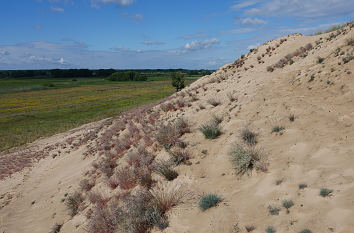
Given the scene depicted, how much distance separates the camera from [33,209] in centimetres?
1086

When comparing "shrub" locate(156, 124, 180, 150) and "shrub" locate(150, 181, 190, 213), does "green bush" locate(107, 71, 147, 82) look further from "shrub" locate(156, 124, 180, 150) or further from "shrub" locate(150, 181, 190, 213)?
"shrub" locate(150, 181, 190, 213)

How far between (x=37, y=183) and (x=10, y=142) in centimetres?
2377

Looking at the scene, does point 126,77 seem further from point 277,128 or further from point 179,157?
point 277,128

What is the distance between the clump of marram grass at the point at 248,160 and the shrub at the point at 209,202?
1.17 meters

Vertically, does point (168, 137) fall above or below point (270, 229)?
above

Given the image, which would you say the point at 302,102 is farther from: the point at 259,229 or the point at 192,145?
the point at 259,229

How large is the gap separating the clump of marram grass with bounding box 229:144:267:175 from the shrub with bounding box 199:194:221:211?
3.83ft

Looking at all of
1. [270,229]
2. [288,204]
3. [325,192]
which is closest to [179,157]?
[288,204]

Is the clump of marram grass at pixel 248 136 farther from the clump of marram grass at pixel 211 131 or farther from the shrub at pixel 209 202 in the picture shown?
the shrub at pixel 209 202

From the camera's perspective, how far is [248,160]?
5965mm

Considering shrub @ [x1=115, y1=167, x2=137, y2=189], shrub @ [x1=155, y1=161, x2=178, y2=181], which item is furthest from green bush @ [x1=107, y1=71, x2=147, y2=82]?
shrub @ [x1=155, y1=161, x2=178, y2=181]

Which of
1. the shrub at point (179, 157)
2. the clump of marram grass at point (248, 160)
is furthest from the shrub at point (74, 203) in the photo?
the clump of marram grass at point (248, 160)

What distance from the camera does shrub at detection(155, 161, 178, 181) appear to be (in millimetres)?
6996

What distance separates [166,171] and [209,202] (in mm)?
2086
